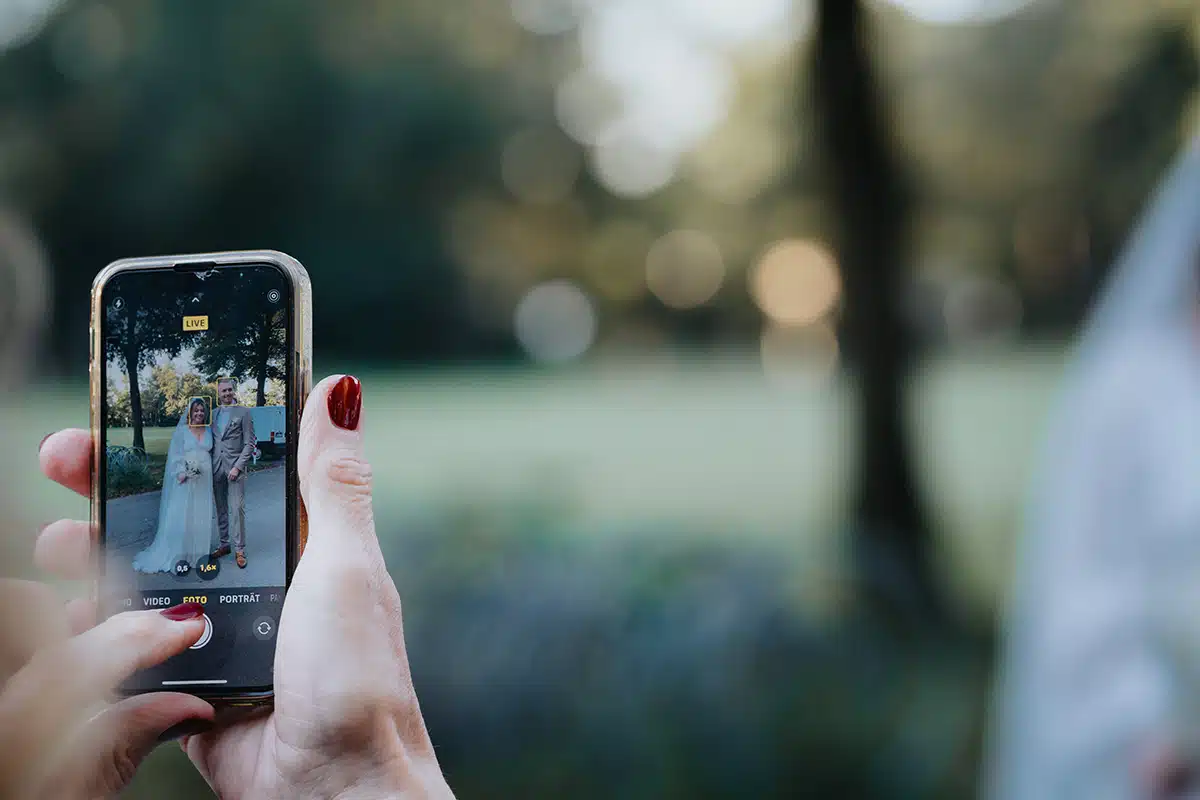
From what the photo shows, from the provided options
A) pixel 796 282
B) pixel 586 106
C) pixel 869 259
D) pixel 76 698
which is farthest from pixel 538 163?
pixel 76 698

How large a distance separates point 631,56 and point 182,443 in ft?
9.30

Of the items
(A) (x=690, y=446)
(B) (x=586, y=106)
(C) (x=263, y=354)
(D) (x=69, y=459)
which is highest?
(B) (x=586, y=106)

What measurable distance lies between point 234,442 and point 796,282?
2.95 meters

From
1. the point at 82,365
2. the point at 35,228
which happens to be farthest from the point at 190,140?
the point at 82,365

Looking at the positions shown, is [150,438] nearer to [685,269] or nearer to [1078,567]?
[1078,567]

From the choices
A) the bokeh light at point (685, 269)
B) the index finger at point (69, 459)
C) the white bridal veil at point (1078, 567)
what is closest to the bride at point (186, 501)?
the index finger at point (69, 459)

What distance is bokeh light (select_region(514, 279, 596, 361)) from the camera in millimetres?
3902

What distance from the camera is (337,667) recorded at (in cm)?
89

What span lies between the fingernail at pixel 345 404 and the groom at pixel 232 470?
3.7 inches

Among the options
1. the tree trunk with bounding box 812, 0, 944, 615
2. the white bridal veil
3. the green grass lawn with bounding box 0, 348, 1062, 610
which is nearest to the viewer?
the white bridal veil

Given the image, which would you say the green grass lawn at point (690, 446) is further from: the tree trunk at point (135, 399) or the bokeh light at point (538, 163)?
the tree trunk at point (135, 399)

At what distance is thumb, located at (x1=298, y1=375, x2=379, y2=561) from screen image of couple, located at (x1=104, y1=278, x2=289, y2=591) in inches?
2.0

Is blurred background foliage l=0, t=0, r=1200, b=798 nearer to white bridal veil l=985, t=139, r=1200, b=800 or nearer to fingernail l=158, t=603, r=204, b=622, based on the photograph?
white bridal veil l=985, t=139, r=1200, b=800

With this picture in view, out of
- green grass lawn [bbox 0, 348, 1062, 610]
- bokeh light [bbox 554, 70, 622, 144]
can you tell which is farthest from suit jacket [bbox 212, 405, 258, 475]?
bokeh light [bbox 554, 70, 622, 144]
